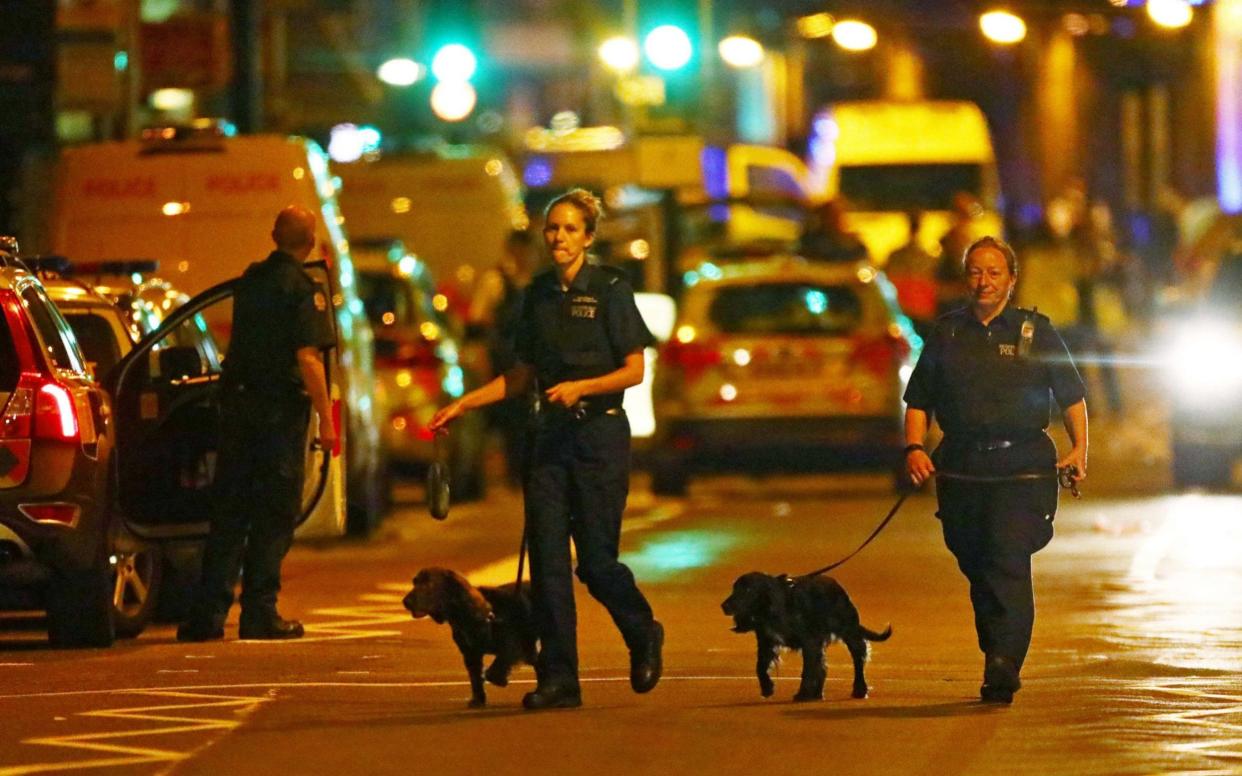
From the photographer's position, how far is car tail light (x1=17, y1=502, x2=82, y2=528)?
12.7 metres

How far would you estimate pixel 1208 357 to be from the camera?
20.8 metres

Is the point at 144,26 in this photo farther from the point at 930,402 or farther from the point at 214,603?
the point at 930,402

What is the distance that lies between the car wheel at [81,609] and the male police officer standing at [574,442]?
8.72ft

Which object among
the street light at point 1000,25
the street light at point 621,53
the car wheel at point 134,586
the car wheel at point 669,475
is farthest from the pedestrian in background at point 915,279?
the car wheel at point 134,586

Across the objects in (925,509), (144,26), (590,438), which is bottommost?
(925,509)

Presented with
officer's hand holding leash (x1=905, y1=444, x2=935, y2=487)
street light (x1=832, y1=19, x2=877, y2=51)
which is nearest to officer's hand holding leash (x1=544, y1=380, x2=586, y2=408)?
officer's hand holding leash (x1=905, y1=444, x2=935, y2=487)

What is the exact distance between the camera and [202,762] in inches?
382

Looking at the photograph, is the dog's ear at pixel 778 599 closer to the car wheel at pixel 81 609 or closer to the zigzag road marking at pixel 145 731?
the zigzag road marking at pixel 145 731

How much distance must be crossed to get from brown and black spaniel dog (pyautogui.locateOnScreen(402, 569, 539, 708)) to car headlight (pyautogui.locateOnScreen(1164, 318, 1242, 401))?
1046cm

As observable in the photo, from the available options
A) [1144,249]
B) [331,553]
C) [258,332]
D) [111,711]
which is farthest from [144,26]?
[1144,249]

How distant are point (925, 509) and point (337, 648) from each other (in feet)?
27.4

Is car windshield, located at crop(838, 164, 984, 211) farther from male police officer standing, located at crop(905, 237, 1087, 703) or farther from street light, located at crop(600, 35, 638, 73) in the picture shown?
male police officer standing, located at crop(905, 237, 1087, 703)

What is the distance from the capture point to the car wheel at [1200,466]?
2150cm

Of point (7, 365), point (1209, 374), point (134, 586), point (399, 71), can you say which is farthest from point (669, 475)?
point (399, 71)
